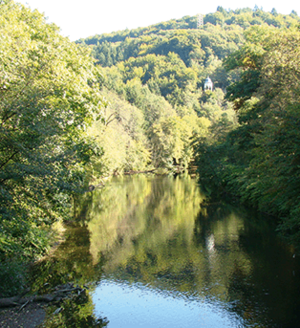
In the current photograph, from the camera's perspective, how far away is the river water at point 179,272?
9.41 metres

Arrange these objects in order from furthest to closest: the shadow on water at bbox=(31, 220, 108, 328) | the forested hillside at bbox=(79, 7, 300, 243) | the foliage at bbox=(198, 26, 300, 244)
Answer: the forested hillside at bbox=(79, 7, 300, 243)
the foliage at bbox=(198, 26, 300, 244)
the shadow on water at bbox=(31, 220, 108, 328)

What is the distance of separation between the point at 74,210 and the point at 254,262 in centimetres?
1689

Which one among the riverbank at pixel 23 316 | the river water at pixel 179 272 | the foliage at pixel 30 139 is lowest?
the river water at pixel 179 272

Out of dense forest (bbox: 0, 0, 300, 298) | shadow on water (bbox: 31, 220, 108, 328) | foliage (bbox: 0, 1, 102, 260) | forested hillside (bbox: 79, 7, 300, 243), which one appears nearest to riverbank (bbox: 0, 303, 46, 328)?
shadow on water (bbox: 31, 220, 108, 328)

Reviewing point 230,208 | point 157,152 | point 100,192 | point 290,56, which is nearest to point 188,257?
point 230,208

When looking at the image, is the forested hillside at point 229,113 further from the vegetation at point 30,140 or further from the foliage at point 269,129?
the vegetation at point 30,140

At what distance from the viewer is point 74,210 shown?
26.9 metres

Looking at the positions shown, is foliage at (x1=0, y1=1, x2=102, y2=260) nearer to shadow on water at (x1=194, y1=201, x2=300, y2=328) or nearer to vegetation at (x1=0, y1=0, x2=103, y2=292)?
vegetation at (x1=0, y1=0, x2=103, y2=292)

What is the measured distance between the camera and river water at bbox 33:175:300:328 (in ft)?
30.9

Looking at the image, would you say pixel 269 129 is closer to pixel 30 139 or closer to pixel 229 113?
pixel 30 139

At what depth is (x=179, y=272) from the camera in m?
12.6

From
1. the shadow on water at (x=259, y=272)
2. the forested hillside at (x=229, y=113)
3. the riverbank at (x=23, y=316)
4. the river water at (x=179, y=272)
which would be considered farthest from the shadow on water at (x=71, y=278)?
the forested hillside at (x=229, y=113)

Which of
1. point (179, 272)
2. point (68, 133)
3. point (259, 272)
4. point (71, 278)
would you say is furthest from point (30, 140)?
point (259, 272)

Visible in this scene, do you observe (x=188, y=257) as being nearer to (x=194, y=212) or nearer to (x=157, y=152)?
(x=194, y=212)
